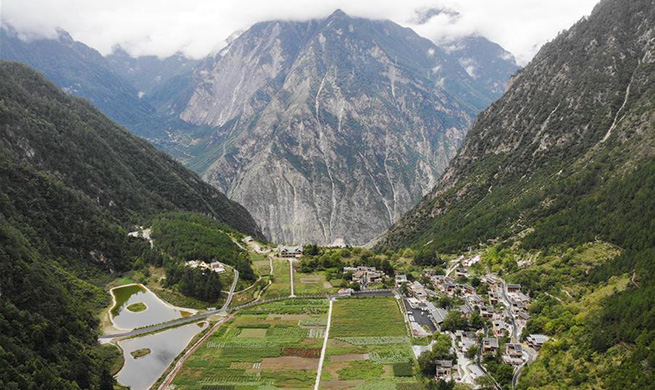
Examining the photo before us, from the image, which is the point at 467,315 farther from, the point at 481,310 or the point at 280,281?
the point at 280,281

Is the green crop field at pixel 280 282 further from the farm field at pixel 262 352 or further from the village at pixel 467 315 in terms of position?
the village at pixel 467 315

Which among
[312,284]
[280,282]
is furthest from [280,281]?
[312,284]

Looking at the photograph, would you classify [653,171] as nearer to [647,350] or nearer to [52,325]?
[647,350]

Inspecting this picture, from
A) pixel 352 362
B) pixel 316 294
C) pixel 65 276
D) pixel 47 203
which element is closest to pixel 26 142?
pixel 47 203

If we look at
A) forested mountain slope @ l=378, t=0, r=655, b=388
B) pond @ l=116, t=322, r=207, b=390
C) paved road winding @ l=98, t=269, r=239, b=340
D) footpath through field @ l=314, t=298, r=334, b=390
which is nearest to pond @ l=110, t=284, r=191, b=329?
paved road winding @ l=98, t=269, r=239, b=340

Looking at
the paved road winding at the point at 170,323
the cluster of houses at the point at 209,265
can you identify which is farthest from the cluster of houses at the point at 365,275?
the cluster of houses at the point at 209,265

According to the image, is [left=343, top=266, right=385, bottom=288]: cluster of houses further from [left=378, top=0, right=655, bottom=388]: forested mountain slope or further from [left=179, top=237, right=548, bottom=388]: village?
[left=378, top=0, right=655, bottom=388]: forested mountain slope

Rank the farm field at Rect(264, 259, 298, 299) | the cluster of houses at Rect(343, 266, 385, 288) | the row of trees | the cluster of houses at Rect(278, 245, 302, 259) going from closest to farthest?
the row of trees, the farm field at Rect(264, 259, 298, 299), the cluster of houses at Rect(343, 266, 385, 288), the cluster of houses at Rect(278, 245, 302, 259)
